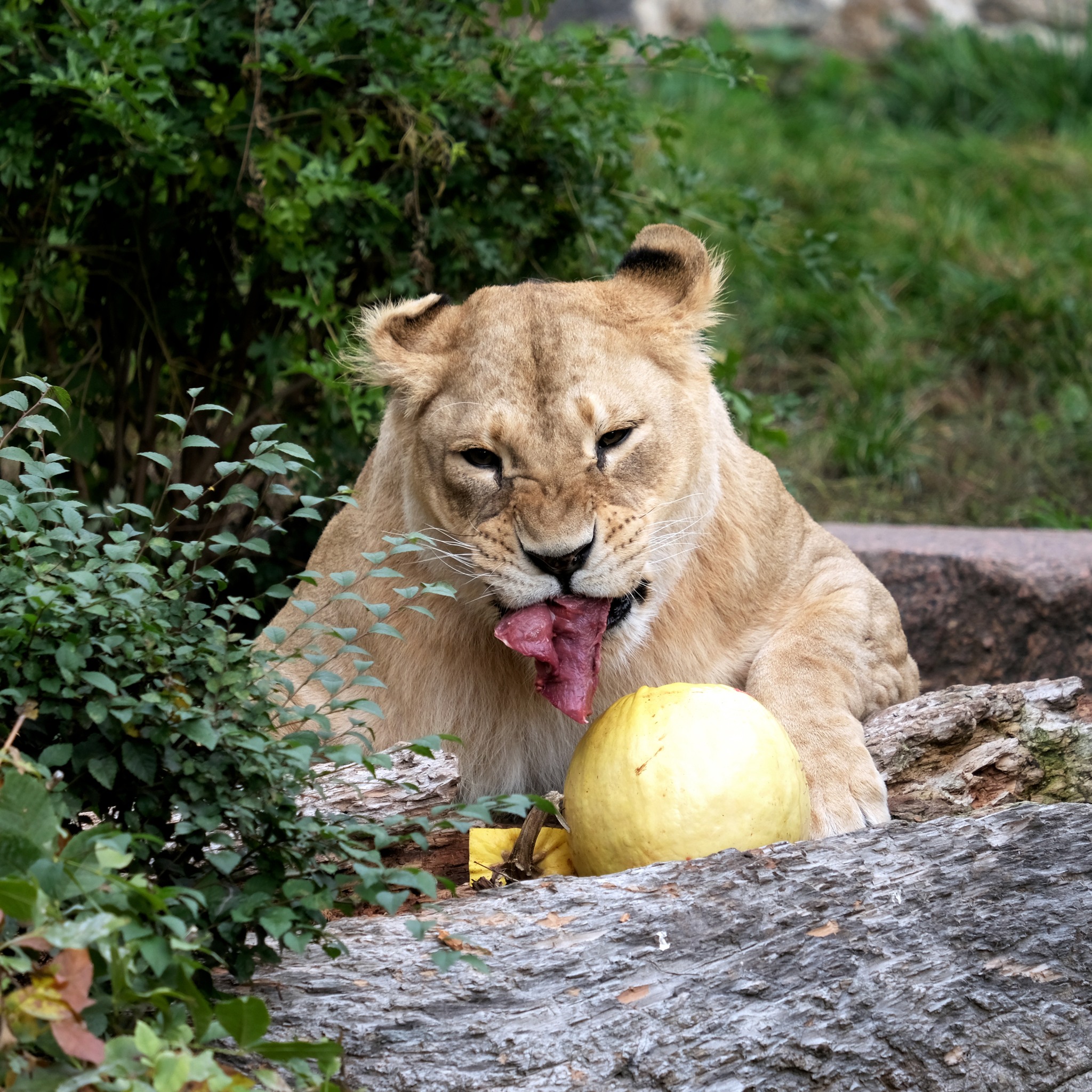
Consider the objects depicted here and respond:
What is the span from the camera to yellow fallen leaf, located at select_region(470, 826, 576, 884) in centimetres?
325

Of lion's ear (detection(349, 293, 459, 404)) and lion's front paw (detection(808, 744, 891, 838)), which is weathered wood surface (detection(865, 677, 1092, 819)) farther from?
lion's ear (detection(349, 293, 459, 404))

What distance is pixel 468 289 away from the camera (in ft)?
17.7

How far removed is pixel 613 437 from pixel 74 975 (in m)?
1.93

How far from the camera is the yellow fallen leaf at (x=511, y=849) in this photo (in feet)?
10.7

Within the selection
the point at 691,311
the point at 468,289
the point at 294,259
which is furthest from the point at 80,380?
the point at 691,311

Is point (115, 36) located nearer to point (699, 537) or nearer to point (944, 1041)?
point (699, 537)

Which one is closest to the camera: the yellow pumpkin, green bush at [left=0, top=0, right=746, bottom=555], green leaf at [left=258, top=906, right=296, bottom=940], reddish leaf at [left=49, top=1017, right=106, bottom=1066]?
reddish leaf at [left=49, top=1017, right=106, bottom=1066]

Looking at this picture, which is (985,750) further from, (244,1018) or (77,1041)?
(77,1041)

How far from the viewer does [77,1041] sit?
5.97ft

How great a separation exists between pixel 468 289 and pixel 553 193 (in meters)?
0.48

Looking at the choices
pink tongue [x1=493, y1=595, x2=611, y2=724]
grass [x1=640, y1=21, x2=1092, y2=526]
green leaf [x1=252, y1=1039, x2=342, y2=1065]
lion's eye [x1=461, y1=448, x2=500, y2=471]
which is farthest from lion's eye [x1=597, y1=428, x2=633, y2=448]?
grass [x1=640, y1=21, x2=1092, y2=526]

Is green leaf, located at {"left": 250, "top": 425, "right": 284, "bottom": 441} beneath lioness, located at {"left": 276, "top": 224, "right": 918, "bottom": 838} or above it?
above

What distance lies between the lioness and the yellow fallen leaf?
0.30m

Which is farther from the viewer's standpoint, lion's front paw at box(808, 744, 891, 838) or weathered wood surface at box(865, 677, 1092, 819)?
weathered wood surface at box(865, 677, 1092, 819)
